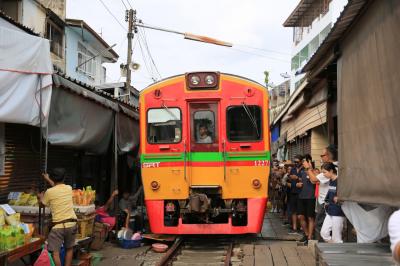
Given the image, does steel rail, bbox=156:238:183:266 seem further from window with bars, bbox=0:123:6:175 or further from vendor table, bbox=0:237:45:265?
window with bars, bbox=0:123:6:175

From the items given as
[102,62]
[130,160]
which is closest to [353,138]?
[130,160]

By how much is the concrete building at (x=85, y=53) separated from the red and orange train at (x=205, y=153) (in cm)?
1314

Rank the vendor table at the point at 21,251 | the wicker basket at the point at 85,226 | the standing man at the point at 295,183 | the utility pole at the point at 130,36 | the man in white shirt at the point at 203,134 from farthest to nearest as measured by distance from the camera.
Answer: the utility pole at the point at 130,36, the standing man at the point at 295,183, the man in white shirt at the point at 203,134, the wicker basket at the point at 85,226, the vendor table at the point at 21,251

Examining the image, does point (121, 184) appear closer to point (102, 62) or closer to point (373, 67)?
point (373, 67)

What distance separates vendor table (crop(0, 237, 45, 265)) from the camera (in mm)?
4551

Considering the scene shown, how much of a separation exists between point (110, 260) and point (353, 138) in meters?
4.72

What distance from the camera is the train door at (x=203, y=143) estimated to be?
8547 millimetres

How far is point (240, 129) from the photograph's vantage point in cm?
877

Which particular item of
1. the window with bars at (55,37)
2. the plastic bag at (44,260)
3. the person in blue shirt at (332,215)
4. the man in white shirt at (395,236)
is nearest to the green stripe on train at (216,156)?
the person in blue shirt at (332,215)

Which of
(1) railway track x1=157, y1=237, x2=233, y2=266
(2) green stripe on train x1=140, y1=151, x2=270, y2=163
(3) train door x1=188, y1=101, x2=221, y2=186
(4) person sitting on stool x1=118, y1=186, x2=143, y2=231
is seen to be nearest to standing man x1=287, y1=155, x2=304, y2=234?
(2) green stripe on train x1=140, y1=151, x2=270, y2=163

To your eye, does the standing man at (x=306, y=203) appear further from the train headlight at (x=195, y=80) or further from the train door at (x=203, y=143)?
the train headlight at (x=195, y=80)

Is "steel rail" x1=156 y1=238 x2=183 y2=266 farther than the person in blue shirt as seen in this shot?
Yes

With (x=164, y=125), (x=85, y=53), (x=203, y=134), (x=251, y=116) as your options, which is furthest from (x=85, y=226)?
(x=85, y=53)

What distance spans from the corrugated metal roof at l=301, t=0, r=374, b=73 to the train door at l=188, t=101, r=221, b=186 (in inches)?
110
